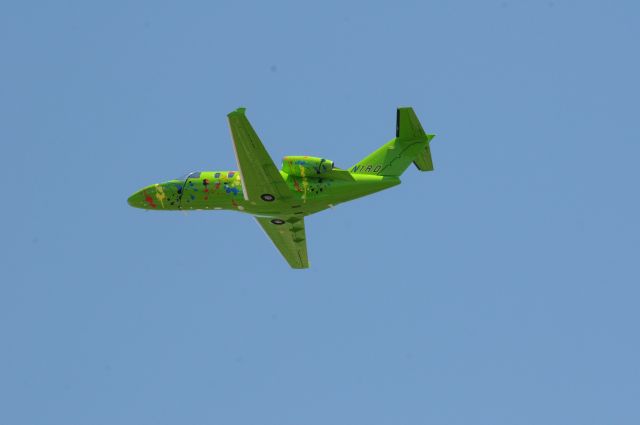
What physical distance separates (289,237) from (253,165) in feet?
32.3

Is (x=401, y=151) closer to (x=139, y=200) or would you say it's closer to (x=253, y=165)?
(x=253, y=165)

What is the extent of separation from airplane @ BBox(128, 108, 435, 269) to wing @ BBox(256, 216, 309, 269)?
1.24 m

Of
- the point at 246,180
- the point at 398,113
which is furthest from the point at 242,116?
the point at 398,113

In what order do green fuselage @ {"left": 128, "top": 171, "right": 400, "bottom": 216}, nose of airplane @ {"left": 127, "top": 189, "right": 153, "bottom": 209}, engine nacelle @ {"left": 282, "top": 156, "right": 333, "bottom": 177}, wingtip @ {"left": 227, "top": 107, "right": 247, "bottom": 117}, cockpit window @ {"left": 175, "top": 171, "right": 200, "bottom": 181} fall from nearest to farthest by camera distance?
wingtip @ {"left": 227, "top": 107, "right": 247, "bottom": 117}, engine nacelle @ {"left": 282, "top": 156, "right": 333, "bottom": 177}, green fuselage @ {"left": 128, "top": 171, "right": 400, "bottom": 216}, cockpit window @ {"left": 175, "top": 171, "right": 200, "bottom": 181}, nose of airplane @ {"left": 127, "top": 189, "right": 153, "bottom": 209}

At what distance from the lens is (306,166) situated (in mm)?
63562

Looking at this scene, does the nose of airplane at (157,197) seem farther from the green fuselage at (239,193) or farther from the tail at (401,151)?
the tail at (401,151)

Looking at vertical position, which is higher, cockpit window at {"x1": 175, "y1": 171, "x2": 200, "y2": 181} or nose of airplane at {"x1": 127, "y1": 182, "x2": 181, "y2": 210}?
cockpit window at {"x1": 175, "y1": 171, "x2": 200, "y2": 181}

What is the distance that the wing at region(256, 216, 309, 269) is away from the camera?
69312 mm

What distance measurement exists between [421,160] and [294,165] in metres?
6.77

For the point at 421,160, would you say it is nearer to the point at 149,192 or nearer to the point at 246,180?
the point at 246,180

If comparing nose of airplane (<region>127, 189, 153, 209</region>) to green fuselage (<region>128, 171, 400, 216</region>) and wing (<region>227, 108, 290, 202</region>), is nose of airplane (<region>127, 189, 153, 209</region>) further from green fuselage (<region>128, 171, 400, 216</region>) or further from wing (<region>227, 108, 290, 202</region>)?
wing (<region>227, 108, 290, 202</region>)

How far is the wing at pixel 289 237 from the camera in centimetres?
6931

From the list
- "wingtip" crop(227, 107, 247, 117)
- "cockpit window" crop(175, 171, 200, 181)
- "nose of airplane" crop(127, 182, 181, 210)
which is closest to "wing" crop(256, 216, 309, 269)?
"cockpit window" crop(175, 171, 200, 181)

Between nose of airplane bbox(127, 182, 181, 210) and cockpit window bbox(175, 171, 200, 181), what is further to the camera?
nose of airplane bbox(127, 182, 181, 210)
